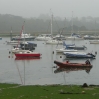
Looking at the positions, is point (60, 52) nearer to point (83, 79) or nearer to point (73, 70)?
point (73, 70)

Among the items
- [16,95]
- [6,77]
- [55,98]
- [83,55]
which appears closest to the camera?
[55,98]

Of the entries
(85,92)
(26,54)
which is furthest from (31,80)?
(26,54)

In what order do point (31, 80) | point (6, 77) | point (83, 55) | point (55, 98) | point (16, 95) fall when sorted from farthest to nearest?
point (83, 55) → point (6, 77) → point (31, 80) → point (16, 95) → point (55, 98)

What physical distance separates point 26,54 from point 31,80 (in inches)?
1279

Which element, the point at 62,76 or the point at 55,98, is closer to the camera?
the point at 55,98

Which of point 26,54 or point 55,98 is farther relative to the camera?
point 26,54

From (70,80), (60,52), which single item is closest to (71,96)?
(70,80)

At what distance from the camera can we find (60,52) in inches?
3152

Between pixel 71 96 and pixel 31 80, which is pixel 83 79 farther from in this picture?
pixel 71 96

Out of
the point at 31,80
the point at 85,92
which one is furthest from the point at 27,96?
the point at 31,80

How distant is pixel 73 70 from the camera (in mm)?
45844

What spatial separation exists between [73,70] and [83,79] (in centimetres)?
856

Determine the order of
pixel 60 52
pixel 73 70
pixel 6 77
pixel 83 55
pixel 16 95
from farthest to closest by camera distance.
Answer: pixel 60 52, pixel 83 55, pixel 73 70, pixel 6 77, pixel 16 95

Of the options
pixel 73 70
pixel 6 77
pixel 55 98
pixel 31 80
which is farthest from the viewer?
pixel 73 70
